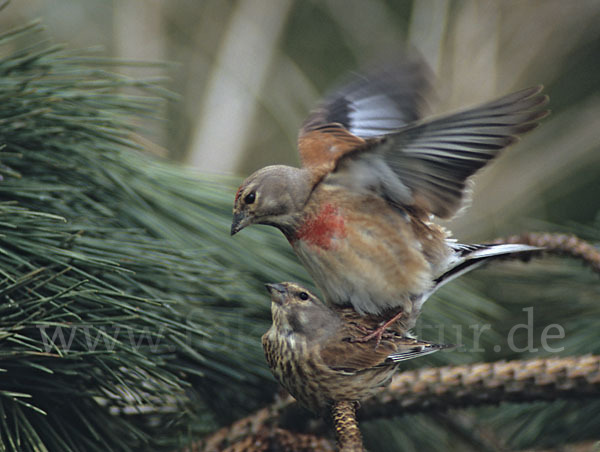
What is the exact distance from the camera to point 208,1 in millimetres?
4469

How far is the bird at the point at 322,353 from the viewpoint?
121cm

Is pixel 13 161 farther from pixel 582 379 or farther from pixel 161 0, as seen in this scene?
pixel 161 0

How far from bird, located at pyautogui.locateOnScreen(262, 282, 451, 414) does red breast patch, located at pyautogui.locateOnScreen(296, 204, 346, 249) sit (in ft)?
0.41

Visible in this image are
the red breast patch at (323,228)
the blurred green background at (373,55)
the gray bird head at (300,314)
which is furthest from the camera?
the blurred green background at (373,55)

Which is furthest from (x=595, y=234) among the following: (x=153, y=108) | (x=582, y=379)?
(x=153, y=108)

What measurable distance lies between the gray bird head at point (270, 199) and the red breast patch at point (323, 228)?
0.11 ft

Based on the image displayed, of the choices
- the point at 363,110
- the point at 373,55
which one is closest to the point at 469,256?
the point at 363,110

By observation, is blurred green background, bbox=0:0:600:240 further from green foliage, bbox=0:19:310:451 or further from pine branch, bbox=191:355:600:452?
pine branch, bbox=191:355:600:452

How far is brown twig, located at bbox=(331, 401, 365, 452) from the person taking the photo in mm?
1013

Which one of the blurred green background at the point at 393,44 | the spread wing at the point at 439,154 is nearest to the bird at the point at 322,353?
the spread wing at the point at 439,154

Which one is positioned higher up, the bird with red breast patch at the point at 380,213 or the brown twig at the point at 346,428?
the bird with red breast patch at the point at 380,213

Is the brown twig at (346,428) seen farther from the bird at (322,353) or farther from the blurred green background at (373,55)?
the blurred green background at (373,55)

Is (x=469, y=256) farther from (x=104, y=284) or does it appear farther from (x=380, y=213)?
(x=104, y=284)

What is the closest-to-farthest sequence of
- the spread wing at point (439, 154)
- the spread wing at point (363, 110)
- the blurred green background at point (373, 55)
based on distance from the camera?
the spread wing at point (439, 154)
the spread wing at point (363, 110)
the blurred green background at point (373, 55)
